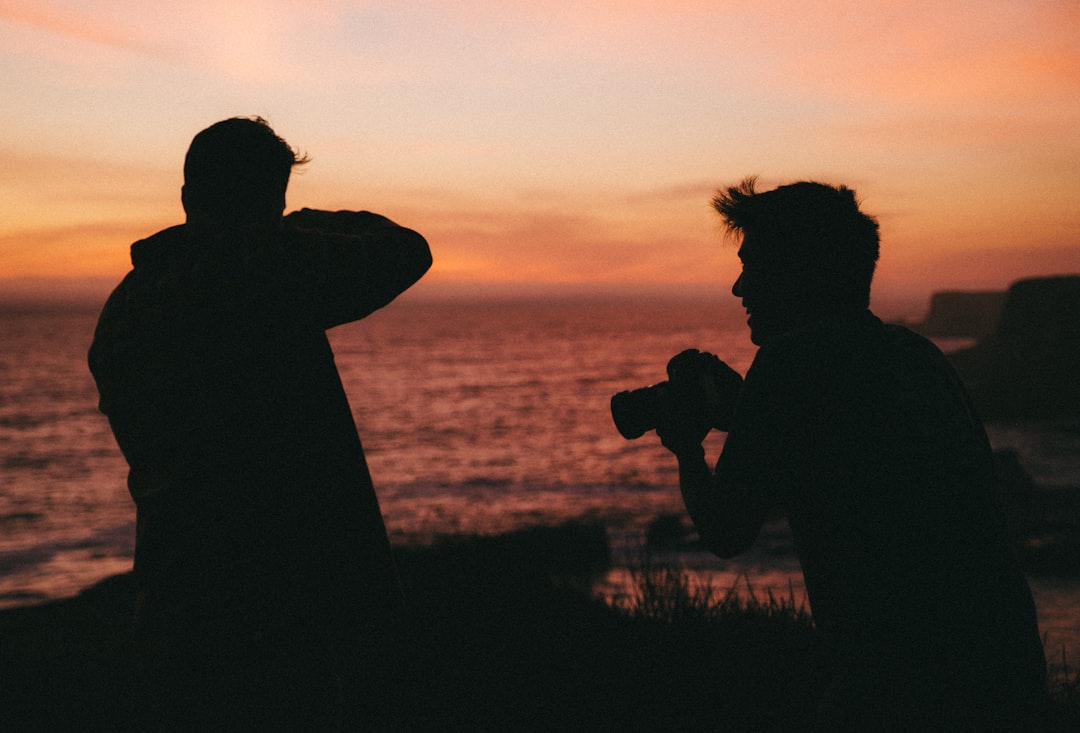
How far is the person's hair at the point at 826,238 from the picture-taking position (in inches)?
79.1

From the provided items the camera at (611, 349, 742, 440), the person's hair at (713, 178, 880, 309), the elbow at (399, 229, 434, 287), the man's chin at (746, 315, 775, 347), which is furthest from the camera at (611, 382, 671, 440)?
the elbow at (399, 229, 434, 287)

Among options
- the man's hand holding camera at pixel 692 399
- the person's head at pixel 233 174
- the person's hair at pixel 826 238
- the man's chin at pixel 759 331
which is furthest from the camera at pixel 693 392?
the person's head at pixel 233 174

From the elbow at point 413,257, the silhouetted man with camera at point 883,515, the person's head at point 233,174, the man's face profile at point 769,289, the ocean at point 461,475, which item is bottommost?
the ocean at point 461,475

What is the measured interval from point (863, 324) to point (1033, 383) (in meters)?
49.2

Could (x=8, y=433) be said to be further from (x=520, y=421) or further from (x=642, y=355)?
(x=642, y=355)

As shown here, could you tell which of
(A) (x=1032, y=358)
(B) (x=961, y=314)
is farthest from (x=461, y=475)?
(B) (x=961, y=314)

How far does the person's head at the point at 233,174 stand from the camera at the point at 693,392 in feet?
3.88

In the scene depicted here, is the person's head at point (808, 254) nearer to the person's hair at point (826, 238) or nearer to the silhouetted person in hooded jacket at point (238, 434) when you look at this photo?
the person's hair at point (826, 238)

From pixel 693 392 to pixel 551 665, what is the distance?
15.3 feet

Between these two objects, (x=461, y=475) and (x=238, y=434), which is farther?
(x=461, y=475)

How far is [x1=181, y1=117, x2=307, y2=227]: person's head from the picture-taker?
2254 millimetres

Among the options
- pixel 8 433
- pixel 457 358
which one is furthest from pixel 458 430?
pixel 457 358

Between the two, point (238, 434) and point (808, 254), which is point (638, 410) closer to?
point (808, 254)

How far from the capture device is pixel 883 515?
1.78 metres
